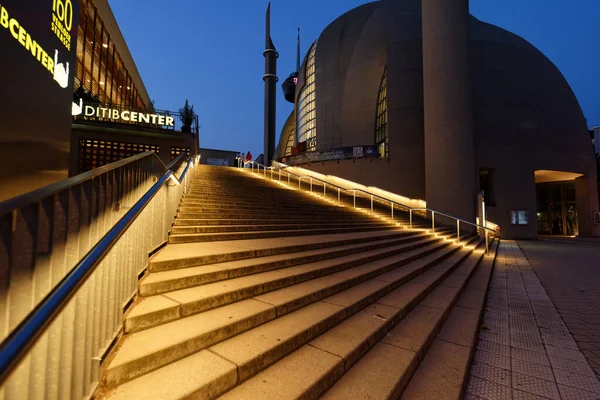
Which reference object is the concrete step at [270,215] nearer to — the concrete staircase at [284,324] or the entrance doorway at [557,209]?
the concrete staircase at [284,324]

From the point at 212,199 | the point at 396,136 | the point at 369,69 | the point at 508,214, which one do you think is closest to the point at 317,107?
the point at 369,69

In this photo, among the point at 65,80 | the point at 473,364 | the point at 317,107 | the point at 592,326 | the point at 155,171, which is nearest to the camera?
the point at 473,364

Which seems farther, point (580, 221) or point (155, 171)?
point (580, 221)

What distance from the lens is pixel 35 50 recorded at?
16.9 ft

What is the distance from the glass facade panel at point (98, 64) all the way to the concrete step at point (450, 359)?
18.3 m

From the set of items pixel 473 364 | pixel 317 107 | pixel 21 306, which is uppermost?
pixel 317 107

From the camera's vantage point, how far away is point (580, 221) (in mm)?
22109

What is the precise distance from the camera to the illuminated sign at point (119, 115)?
13.1 m

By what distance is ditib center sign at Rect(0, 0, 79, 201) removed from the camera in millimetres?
4531

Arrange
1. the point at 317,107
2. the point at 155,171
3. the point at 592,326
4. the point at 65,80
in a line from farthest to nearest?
the point at 317,107
the point at 65,80
the point at 155,171
the point at 592,326

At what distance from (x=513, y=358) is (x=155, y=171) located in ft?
20.0

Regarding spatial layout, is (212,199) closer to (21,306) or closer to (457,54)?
(21,306)

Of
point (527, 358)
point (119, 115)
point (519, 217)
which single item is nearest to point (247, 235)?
point (527, 358)

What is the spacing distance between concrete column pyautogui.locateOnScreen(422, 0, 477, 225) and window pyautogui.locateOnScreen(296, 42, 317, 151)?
1591 centimetres
